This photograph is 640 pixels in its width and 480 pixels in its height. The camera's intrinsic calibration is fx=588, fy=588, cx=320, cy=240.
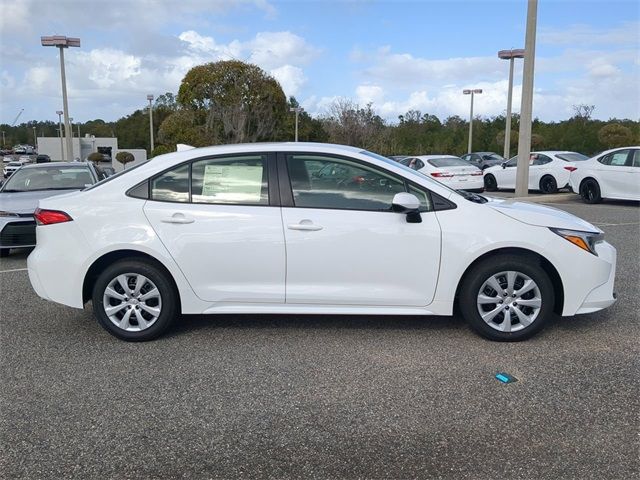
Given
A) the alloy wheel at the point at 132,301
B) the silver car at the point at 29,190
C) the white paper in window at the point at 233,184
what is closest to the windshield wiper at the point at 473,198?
the white paper in window at the point at 233,184

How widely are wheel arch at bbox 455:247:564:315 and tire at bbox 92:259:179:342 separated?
7.78 feet

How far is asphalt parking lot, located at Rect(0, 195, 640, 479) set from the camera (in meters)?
3.05

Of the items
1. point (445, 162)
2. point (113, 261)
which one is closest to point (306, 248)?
point (113, 261)

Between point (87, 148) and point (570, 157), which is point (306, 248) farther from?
point (87, 148)

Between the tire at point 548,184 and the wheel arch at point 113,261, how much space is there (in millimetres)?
15789

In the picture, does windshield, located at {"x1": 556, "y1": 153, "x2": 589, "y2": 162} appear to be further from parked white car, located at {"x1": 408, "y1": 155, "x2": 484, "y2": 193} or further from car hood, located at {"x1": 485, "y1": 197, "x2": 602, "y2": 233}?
car hood, located at {"x1": 485, "y1": 197, "x2": 602, "y2": 233}

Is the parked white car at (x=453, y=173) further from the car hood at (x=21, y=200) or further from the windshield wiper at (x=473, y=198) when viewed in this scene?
the windshield wiper at (x=473, y=198)

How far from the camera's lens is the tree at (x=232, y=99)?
37688mm

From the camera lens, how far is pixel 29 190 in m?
9.49

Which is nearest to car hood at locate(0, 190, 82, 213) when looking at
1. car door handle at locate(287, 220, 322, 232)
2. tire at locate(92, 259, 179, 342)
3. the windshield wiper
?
tire at locate(92, 259, 179, 342)

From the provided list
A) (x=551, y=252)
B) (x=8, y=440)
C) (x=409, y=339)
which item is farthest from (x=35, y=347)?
(x=551, y=252)

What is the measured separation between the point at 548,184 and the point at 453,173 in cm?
325

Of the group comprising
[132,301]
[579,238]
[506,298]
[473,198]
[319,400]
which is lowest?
[319,400]

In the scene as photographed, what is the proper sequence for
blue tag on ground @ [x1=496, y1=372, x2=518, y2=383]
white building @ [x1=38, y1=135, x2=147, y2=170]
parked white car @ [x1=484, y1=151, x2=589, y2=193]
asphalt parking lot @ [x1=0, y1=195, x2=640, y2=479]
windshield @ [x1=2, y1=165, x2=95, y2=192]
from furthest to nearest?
white building @ [x1=38, y1=135, x2=147, y2=170], parked white car @ [x1=484, y1=151, x2=589, y2=193], windshield @ [x1=2, y1=165, x2=95, y2=192], blue tag on ground @ [x1=496, y1=372, x2=518, y2=383], asphalt parking lot @ [x1=0, y1=195, x2=640, y2=479]
